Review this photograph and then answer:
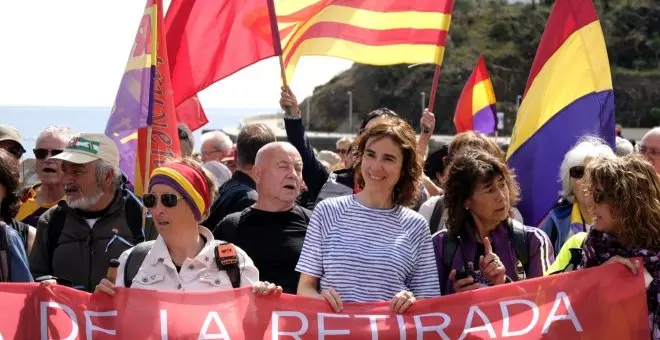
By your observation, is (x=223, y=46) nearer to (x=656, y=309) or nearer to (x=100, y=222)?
(x=100, y=222)

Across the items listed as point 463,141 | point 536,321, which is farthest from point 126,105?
point 536,321

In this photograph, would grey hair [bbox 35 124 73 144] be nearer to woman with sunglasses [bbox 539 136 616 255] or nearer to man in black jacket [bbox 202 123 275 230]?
man in black jacket [bbox 202 123 275 230]

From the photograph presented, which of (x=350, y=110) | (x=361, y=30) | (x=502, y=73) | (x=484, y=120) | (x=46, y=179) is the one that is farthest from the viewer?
(x=502, y=73)

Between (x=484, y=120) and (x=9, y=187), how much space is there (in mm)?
10273

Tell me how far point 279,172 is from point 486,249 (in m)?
1.31

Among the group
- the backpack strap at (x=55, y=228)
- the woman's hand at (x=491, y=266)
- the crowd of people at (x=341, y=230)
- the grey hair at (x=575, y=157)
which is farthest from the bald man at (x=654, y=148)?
the backpack strap at (x=55, y=228)

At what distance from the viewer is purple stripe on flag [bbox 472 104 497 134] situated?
15.0 meters

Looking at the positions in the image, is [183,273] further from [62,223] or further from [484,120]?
[484,120]

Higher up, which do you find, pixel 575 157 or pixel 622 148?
pixel 575 157

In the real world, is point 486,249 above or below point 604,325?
above

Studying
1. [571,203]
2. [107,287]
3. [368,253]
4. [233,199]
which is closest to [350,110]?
[233,199]

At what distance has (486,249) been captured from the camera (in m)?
4.92

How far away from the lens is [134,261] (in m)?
4.82

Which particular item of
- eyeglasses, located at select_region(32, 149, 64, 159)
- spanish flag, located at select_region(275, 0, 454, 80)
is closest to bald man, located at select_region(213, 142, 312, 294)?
eyeglasses, located at select_region(32, 149, 64, 159)
